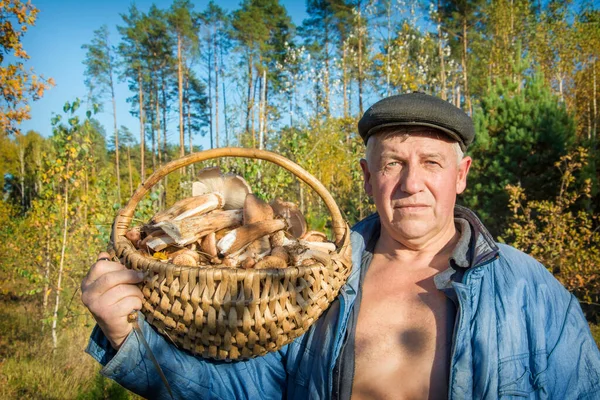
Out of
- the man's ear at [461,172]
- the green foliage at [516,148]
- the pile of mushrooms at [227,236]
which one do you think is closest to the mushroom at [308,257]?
the pile of mushrooms at [227,236]

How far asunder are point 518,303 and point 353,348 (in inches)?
24.6

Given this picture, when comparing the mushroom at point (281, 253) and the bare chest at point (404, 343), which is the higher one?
the mushroom at point (281, 253)

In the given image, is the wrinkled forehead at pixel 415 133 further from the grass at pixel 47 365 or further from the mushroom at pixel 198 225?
the grass at pixel 47 365

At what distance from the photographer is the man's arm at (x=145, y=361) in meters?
1.23

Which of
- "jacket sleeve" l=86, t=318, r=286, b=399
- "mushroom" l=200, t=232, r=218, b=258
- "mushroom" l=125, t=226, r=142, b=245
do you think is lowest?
"jacket sleeve" l=86, t=318, r=286, b=399

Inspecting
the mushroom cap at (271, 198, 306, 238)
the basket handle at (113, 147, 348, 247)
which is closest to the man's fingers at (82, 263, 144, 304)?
the basket handle at (113, 147, 348, 247)

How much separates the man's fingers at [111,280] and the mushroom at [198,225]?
0.60ft

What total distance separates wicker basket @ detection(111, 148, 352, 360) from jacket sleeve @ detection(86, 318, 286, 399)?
9 centimetres

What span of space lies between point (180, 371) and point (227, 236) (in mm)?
519

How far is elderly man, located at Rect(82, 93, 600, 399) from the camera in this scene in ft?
4.33

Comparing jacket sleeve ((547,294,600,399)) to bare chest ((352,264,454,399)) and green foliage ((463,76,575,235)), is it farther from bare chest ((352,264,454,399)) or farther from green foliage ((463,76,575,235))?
green foliage ((463,76,575,235))

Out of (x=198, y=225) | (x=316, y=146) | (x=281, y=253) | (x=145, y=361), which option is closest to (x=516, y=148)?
(x=316, y=146)

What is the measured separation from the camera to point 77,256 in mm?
6633

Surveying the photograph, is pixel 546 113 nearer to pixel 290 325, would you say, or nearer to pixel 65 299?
pixel 290 325
